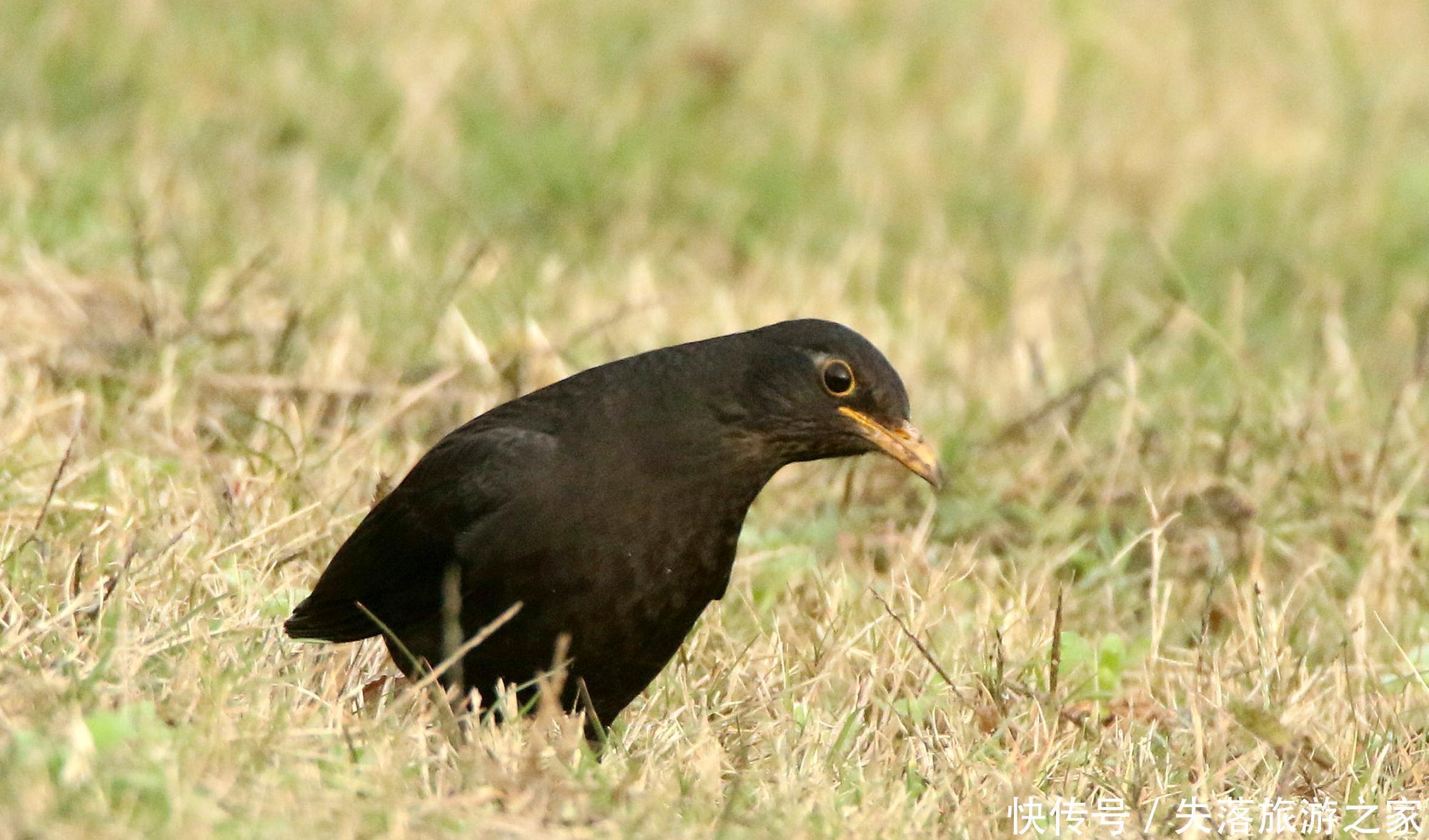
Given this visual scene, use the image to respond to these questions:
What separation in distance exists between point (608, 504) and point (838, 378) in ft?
1.67

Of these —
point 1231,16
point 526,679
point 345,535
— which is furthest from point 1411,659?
point 1231,16

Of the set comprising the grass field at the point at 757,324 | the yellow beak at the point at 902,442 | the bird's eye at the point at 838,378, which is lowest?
the grass field at the point at 757,324

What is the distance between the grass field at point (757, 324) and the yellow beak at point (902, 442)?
32 cm

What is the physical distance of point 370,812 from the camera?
2.91 metres

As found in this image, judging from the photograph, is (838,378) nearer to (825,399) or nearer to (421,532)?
(825,399)

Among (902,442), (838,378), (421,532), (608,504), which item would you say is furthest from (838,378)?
(421,532)

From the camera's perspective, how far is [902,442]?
3900mm

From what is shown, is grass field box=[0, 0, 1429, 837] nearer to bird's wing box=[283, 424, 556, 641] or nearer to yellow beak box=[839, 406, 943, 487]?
bird's wing box=[283, 424, 556, 641]

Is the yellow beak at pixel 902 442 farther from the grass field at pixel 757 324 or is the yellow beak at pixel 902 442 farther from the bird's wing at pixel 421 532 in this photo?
the bird's wing at pixel 421 532

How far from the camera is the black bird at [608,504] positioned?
3686 millimetres

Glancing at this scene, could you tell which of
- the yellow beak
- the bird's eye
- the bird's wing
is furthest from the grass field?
the bird's eye

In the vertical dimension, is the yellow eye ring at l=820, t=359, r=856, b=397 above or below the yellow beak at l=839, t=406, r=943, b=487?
above

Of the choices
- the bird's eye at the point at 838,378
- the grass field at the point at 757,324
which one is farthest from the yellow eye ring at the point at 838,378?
the grass field at the point at 757,324

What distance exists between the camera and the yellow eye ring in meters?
3.87
